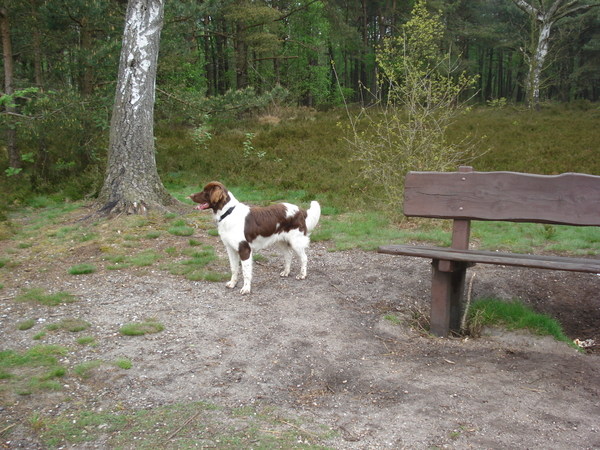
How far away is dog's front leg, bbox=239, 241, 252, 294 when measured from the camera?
5914 millimetres

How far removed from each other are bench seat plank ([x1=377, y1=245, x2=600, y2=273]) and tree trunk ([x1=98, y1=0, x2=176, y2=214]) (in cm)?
569

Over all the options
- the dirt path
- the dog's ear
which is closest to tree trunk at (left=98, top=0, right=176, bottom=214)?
the dirt path

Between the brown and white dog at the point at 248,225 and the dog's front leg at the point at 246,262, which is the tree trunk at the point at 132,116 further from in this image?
the dog's front leg at the point at 246,262

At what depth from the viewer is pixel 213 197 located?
5852 mm

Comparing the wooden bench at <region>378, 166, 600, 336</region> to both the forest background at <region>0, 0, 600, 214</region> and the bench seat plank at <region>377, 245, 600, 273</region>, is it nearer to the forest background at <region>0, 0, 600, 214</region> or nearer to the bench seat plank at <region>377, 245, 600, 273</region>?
the bench seat plank at <region>377, 245, 600, 273</region>

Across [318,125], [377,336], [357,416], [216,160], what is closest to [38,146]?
[216,160]

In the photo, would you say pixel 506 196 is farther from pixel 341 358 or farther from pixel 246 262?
pixel 246 262

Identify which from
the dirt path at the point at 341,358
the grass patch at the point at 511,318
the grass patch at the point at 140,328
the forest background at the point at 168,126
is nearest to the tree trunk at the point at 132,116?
the forest background at the point at 168,126

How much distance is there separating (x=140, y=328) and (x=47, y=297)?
59.2 inches

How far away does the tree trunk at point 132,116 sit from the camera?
8.84m

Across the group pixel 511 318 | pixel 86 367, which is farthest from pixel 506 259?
pixel 86 367

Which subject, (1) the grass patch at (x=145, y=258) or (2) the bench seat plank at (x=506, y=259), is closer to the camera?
(2) the bench seat plank at (x=506, y=259)

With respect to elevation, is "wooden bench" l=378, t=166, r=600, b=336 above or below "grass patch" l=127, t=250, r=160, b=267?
above

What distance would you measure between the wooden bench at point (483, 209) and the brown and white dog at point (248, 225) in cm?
179
